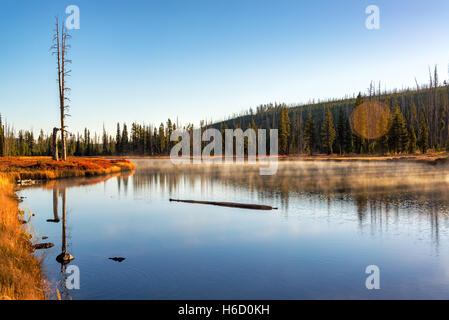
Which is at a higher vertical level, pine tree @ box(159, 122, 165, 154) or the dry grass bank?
pine tree @ box(159, 122, 165, 154)

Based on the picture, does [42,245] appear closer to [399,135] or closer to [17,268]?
[17,268]

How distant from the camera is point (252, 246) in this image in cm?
1255

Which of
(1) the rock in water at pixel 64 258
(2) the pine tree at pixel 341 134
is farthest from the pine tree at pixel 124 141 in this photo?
(1) the rock in water at pixel 64 258

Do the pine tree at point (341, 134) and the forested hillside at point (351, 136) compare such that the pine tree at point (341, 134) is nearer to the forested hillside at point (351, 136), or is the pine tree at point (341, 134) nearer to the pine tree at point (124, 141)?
the forested hillside at point (351, 136)

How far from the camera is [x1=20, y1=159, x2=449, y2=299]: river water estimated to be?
884cm

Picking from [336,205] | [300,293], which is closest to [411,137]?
[336,205]

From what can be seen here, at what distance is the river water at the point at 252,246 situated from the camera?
8836mm

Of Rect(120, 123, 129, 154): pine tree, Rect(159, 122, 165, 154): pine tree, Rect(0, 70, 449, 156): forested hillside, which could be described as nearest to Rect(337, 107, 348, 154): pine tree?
Rect(0, 70, 449, 156): forested hillside

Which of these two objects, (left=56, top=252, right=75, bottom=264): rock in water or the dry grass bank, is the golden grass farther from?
the dry grass bank

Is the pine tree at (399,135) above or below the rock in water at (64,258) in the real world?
above

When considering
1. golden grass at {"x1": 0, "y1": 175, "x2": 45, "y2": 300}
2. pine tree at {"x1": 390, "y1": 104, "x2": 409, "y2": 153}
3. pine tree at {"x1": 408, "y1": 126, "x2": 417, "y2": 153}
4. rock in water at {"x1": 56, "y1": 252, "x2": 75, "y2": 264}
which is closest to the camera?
golden grass at {"x1": 0, "y1": 175, "x2": 45, "y2": 300}
